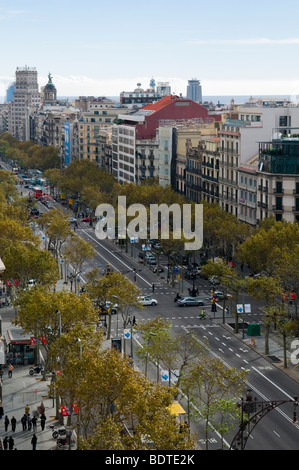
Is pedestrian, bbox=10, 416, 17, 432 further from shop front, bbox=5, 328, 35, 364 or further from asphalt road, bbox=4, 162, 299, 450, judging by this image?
shop front, bbox=5, 328, 35, 364

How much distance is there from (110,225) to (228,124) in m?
28.1

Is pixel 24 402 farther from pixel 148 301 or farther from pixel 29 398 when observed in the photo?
pixel 148 301

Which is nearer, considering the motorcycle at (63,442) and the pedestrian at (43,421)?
the motorcycle at (63,442)

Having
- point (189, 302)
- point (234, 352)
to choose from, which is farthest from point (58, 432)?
point (189, 302)

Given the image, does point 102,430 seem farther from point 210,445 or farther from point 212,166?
point 212,166

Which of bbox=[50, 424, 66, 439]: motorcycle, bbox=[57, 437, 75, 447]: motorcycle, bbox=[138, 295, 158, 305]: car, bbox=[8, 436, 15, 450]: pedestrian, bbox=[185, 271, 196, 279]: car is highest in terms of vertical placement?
bbox=[8, 436, 15, 450]: pedestrian

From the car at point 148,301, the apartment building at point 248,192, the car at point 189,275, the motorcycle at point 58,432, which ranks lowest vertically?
the car at point 189,275

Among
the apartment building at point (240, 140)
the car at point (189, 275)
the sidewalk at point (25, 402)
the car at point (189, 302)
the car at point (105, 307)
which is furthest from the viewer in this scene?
the apartment building at point (240, 140)

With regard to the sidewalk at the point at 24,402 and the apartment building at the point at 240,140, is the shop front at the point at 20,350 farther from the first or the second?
the apartment building at the point at 240,140

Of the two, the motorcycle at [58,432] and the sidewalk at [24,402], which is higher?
the motorcycle at [58,432]

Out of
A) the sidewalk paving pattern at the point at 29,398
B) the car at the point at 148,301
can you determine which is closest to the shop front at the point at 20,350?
the sidewalk paving pattern at the point at 29,398

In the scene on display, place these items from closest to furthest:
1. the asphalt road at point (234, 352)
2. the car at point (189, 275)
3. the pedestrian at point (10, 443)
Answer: the pedestrian at point (10, 443)
the asphalt road at point (234, 352)
the car at point (189, 275)

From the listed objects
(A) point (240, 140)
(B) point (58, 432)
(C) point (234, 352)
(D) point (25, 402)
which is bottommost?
(C) point (234, 352)

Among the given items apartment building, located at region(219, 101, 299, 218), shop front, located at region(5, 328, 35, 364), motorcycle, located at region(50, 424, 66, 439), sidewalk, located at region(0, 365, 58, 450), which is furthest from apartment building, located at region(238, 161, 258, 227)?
motorcycle, located at region(50, 424, 66, 439)
